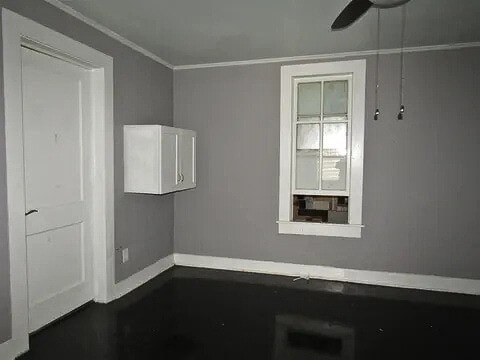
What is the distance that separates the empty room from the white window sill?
0.6 inches

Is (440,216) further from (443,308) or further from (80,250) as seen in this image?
(80,250)

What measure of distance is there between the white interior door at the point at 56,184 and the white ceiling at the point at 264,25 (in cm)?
61

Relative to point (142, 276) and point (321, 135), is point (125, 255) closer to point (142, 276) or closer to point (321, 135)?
point (142, 276)

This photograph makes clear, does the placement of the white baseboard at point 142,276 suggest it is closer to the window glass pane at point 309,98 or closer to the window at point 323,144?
the window at point 323,144

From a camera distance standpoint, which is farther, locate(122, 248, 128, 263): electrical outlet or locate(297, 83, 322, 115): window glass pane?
locate(297, 83, 322, 115): window glass pane

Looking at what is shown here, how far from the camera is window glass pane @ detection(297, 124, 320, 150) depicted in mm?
4176

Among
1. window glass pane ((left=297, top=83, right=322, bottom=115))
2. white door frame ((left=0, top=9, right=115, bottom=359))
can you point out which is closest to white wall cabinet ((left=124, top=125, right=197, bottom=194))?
white door frame ((left=0, top=9, right=115, bottom=359))

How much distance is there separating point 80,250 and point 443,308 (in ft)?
10.8

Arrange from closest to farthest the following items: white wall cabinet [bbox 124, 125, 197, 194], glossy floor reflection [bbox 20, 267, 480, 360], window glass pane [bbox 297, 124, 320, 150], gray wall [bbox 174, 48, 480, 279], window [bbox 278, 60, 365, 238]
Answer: glossy floor reflection [bbox 20, 267, 480, 360] < white wall cabinet [bbox 124, 125, 197, 194] < gray wall [bbox 174, 48, 480, 279] < window [bbox 278, 60, 365, 238] < window glass pane [bbox 297, 124, 320, 150]

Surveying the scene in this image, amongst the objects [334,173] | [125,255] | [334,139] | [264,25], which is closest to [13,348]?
[125,255]

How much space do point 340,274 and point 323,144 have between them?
1444 mm

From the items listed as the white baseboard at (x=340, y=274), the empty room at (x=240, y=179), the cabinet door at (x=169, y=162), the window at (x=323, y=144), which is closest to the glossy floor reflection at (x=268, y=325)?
the empty room at (x=240, y=179)

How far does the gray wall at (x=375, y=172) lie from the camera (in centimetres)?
370

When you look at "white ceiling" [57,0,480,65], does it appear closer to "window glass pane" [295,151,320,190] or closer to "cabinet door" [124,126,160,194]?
"cabinet door" [124,126,160,194]
